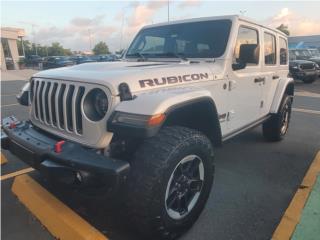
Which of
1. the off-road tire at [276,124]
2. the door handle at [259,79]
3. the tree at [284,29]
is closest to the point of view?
the door handle at [259,79]

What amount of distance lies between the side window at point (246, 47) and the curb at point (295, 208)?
5.32 feet

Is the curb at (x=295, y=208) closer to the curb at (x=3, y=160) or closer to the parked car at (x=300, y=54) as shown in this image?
the curb at (x=3, y=160)

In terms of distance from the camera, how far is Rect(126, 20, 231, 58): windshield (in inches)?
141

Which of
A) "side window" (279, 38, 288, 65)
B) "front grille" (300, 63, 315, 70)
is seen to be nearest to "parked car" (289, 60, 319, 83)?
"front grille" (300, 63, 315, 70)

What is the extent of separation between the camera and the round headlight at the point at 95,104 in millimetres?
2439

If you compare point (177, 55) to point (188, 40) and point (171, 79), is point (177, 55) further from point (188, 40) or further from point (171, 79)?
point (171, 79)

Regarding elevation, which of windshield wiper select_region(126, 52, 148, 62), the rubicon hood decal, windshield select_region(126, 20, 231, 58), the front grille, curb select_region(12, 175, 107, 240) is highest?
windshield select_region(126, 20, 231, 58)

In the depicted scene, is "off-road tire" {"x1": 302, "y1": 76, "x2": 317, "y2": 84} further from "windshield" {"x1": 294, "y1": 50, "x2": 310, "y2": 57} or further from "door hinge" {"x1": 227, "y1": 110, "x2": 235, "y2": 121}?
"door hinge" {"x1": 227, "y1": 110, "x2": 235, "y2": 121}

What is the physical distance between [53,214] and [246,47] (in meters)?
2.69

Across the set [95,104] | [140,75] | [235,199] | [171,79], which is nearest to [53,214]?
[95,104]

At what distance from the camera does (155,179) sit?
225 centimetres

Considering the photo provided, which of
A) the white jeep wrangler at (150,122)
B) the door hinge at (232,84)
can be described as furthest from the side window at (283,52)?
the door hinge at (232,84)

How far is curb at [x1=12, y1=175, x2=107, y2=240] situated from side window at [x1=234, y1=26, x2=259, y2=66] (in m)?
2.46

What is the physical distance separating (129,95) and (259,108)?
2.66 m
